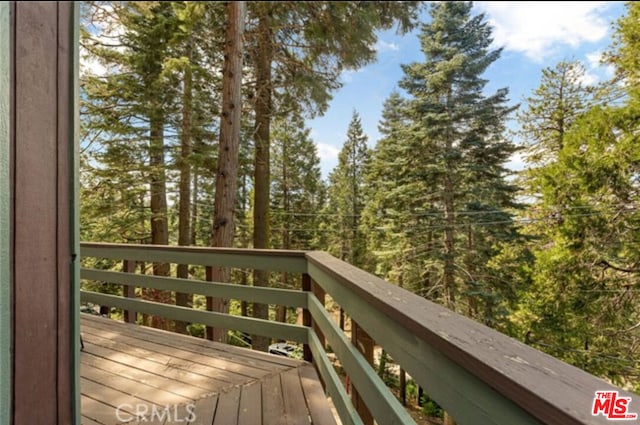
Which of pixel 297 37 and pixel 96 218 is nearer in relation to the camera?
pixel 297 37

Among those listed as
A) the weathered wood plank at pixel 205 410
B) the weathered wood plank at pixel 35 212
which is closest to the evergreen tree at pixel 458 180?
the weathered wood plank at pixel 205 410

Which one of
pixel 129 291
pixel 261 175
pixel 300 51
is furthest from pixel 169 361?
pixel 261 175

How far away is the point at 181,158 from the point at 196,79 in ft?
5.86

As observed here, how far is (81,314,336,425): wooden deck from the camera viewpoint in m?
1.56

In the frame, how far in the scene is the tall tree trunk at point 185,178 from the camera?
367cm

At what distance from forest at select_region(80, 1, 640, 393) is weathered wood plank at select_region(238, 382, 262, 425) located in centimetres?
120

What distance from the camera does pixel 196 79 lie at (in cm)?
362

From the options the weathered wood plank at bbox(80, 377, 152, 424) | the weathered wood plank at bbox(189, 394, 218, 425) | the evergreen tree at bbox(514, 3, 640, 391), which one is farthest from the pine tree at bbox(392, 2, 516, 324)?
the weathered wood plank at bbox(80, 377, 152, 424)

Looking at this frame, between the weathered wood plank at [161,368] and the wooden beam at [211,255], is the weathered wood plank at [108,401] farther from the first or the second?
the wooden beam at [211,255]

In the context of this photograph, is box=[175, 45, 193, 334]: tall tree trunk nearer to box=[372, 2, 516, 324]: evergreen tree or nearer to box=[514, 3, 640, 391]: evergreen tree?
box=[514, 3, 640, 391]: evergreen tree

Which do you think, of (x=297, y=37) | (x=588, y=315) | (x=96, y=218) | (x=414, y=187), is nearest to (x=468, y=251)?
(x=414, y=187)

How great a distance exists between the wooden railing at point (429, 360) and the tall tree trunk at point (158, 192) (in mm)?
2839

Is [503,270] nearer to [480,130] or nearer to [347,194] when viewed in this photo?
[480,130]
